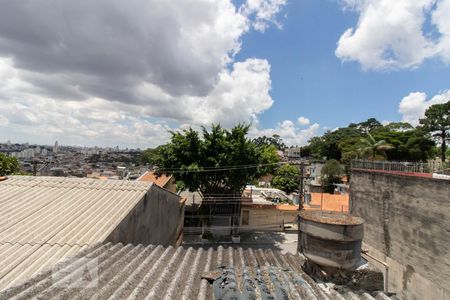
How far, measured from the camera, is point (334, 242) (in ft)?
11.2

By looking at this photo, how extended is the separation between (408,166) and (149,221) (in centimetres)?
1372

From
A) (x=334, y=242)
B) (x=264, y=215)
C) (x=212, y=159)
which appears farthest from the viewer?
(x=264, y=215)

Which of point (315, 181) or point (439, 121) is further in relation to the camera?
point (315, 181)

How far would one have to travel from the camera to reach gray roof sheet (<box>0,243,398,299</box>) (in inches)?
109

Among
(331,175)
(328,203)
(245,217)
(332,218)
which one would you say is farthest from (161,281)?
(331,175)

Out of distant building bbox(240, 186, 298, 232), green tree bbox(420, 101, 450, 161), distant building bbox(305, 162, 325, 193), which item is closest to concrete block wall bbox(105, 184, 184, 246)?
distant building bbox(240, 186, 298, 232)

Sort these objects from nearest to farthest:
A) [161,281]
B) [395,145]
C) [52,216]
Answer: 1. [161,281]
2. [52,216]
3. [395,145]

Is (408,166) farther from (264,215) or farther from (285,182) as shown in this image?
(285,182)

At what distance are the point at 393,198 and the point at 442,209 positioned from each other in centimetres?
307

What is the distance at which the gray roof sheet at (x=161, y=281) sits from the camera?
2767mm

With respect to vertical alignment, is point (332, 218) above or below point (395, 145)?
below

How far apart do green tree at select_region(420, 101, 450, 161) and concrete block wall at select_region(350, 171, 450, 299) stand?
30304 mm

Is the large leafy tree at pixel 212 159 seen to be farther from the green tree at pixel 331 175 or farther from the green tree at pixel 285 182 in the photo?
the green tree at pixel 331 175

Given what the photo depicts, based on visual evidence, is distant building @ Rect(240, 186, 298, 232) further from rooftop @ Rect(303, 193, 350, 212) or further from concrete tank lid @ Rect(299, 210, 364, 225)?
concrete tank lid @ Rect(299, 210, 364, 225)
